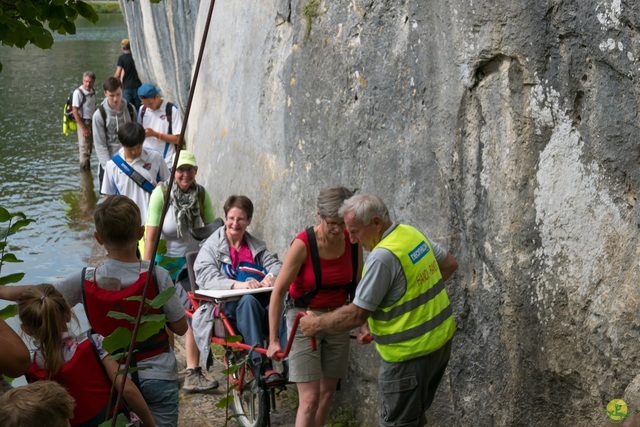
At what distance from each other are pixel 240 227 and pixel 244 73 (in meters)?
2.11

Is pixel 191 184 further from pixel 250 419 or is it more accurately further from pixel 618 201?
pixel 618 201

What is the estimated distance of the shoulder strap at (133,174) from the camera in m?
7.84

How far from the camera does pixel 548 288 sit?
536 cm

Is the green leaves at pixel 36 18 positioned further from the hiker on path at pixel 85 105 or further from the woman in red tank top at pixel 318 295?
the hiker on path at pixel 85 105

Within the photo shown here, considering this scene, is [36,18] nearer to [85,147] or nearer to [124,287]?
[124,287]

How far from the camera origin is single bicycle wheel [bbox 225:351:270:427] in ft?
19.8

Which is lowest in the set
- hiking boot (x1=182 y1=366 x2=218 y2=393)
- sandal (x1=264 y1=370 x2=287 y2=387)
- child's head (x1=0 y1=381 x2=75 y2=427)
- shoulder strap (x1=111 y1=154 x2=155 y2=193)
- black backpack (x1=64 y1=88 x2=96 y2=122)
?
hiking boot (x1=182 y1=366 x2=218 y2=393)

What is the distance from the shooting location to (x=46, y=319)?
12.6 ft

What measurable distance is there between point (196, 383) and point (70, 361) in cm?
312

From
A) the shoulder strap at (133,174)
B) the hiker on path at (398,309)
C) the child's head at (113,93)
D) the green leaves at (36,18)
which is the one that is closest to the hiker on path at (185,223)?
the shoulder strap at (133,174)

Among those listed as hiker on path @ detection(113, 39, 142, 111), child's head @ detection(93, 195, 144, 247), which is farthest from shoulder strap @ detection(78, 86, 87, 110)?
child's head @ detection(93, 195, 144, 247)

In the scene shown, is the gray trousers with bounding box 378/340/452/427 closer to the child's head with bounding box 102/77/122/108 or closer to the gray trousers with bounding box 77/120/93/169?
the child's head with bounding box 102/77/122/108

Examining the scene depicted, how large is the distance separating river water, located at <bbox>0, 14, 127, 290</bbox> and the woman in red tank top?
2571mm

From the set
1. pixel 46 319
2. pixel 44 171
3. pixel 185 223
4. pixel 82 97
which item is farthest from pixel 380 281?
pixel 44 171
